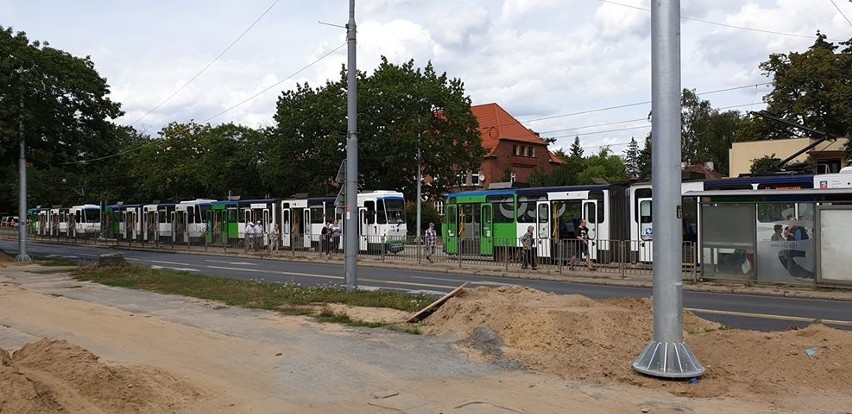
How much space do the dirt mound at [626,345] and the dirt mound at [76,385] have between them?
4.01 meters

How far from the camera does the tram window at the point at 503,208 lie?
2847 cm

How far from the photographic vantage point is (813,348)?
26.4ft

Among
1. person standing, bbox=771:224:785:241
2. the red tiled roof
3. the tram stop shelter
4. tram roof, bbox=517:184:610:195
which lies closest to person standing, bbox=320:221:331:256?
tram roof, bbox=517:184:610:195

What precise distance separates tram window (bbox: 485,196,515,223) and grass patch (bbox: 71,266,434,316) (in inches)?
485

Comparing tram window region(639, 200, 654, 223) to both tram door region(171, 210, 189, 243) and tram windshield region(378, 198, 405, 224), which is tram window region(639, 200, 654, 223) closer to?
tram windshield region(378, 198, 405, 224)

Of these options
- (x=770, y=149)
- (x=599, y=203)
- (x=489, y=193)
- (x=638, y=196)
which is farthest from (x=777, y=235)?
(x=770, y=149)

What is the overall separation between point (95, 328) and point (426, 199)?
41.3 metres

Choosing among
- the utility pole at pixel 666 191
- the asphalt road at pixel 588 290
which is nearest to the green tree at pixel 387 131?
the asphalt road at pixel 588 290

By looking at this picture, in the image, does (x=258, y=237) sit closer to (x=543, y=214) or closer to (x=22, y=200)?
(x=22, y=200)

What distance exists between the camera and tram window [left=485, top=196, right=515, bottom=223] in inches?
1121

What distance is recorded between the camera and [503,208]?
28812mm

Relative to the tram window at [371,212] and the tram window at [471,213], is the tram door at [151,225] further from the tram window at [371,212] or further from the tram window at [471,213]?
the tram window at [471,213]

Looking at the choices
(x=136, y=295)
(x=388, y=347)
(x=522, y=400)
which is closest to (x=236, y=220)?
(x=136, y=295)

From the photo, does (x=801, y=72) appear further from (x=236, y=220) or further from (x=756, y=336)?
(x=756, y=336)
